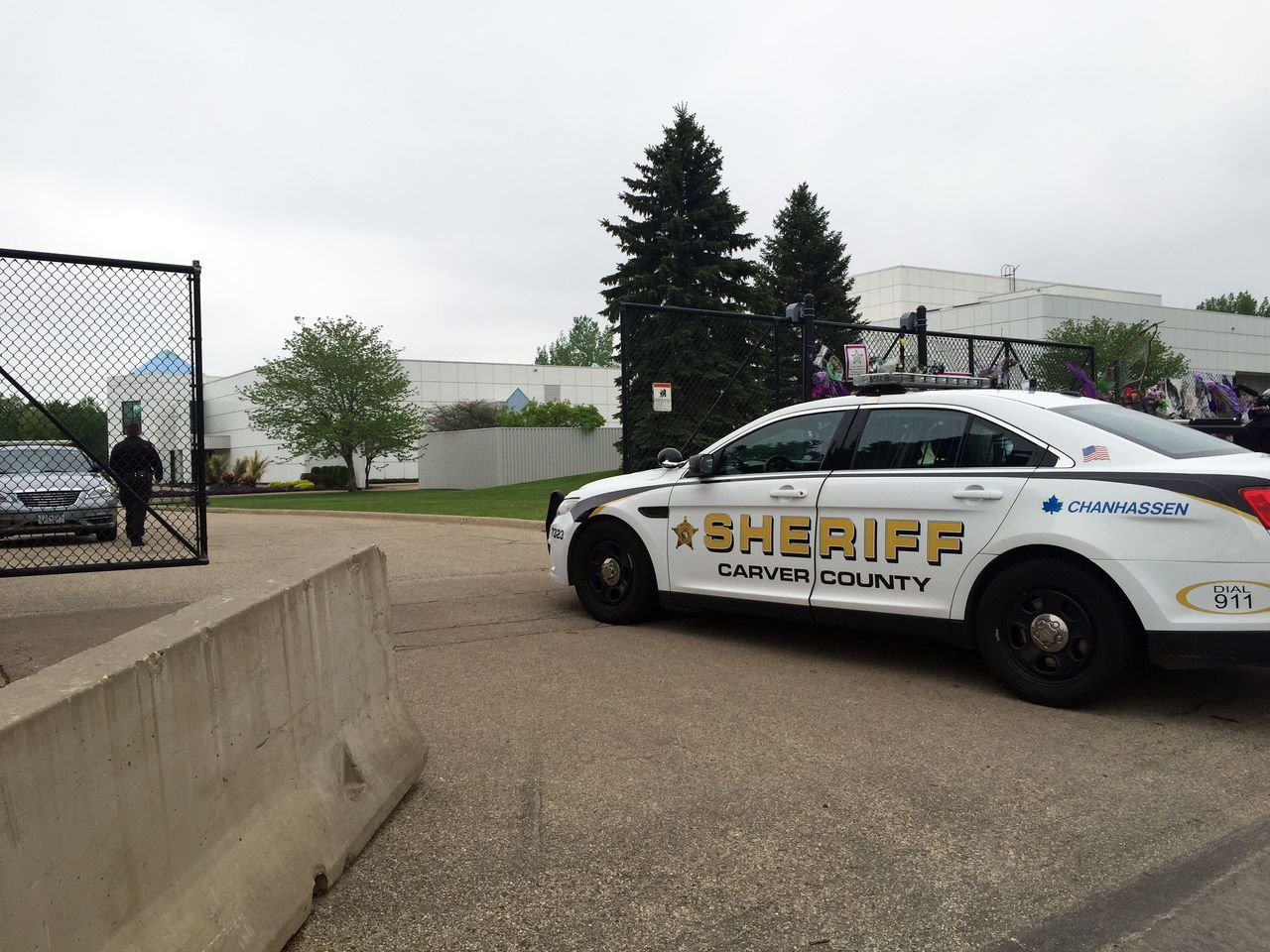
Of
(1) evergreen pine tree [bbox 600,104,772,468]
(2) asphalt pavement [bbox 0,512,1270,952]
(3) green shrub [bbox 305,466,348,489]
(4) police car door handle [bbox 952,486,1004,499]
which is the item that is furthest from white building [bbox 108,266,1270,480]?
(4) police car door handle [bbox 952,486,1004,499]

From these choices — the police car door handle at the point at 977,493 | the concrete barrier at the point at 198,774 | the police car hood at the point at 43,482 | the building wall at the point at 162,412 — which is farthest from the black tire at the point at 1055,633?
the police car hood at the point at 43,482

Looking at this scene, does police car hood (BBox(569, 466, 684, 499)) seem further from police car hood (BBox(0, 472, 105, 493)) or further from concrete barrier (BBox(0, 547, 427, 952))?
police car hood (BBox(0, 472, 105, 493))

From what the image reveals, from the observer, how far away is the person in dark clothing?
295 inches

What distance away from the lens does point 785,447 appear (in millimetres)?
6285

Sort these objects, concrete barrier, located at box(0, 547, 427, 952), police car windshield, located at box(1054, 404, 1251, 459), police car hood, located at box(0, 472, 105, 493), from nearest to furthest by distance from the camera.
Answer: concrete barrier, located at box(0, 547, 427, 952) < police car windshield, located at box(1054, 404, 1251, 459) < police car hood, located at box(0, 472, 105, 493)

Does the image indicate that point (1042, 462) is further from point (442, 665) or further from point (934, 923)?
point (442, 665)

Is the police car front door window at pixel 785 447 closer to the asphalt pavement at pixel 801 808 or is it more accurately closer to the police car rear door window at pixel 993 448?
the police car rear door window at pixel 993 448

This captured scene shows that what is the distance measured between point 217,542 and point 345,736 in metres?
12.6

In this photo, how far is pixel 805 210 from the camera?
1547 inches

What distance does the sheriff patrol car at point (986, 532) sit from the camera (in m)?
4.46

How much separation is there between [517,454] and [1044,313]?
90.6 feet

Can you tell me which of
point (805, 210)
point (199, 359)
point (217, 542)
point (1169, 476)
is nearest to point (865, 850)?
point (1169, 476)

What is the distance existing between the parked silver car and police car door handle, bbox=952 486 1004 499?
6616mm

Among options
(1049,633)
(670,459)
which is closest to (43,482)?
(670,459)
